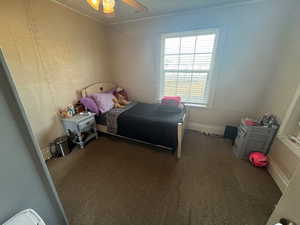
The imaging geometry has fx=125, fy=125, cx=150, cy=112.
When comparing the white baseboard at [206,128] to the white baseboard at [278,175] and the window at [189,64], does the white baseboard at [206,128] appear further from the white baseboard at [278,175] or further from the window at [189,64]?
the white baseboard at [278,175]

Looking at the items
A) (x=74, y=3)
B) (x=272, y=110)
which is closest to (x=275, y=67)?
(x=272, y=110)

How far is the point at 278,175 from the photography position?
1.63 metres

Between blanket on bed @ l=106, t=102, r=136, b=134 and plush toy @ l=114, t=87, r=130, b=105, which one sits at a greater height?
plush toy @ l=114, t=87, r=130, b=105

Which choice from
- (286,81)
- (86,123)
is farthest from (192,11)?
(86,123)

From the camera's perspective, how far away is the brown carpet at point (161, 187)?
131 cm

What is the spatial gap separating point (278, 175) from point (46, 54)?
3.75 metres

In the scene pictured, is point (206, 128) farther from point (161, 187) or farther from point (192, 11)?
point (192, 11)

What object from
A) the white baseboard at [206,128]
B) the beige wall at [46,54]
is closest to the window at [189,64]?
the white baseboard at [206,128]

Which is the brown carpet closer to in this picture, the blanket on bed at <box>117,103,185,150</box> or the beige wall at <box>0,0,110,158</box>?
the blanket on bed at <box>117,103,185,150</box>

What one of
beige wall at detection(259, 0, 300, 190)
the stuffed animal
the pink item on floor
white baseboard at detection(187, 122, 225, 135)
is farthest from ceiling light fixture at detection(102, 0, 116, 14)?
the pink item on floor

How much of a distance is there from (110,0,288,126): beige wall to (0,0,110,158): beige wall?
0.91 meters

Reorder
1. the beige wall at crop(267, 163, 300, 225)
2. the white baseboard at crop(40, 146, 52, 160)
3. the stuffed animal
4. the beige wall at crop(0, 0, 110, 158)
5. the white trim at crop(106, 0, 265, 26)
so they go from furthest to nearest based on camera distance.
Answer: the stuffed animal < the white baseboard at crop(40, 146, 52, 160) < the white trim at crop(106, 0, 265, 26) < the beige wall at crop(0, 0, 110, 158) < the beige wall at crop(267, 163, 300, 225)

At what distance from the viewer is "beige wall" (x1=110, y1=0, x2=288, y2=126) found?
201 cm

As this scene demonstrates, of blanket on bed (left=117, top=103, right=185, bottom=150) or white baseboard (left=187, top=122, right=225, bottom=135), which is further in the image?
white baseboard (left=187, top=122, right=225, bottom=135)
